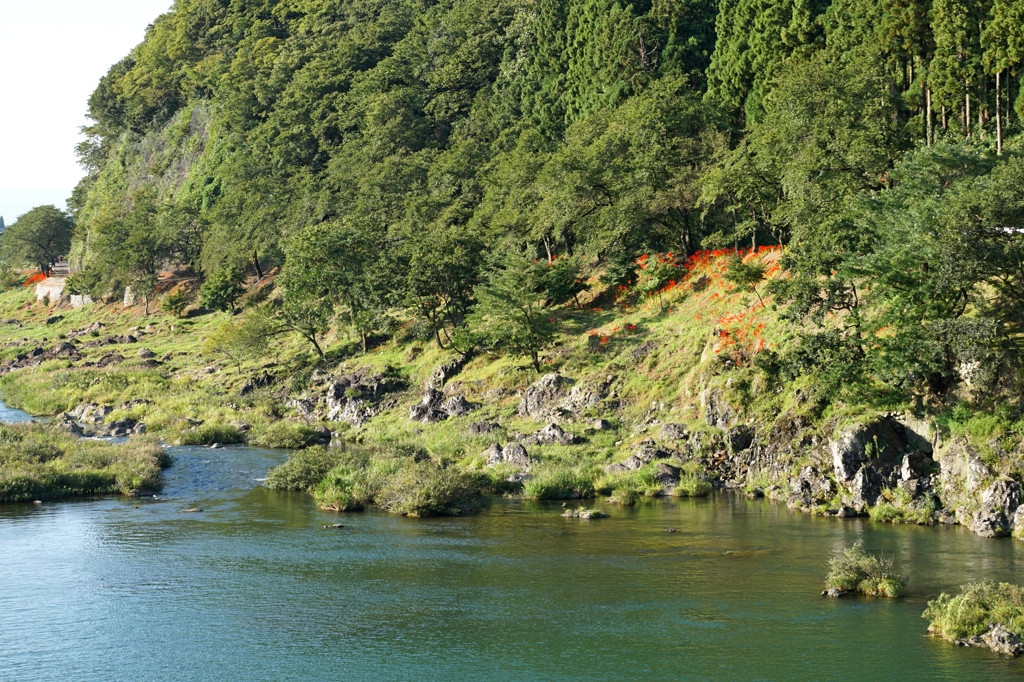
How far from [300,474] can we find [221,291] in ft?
230

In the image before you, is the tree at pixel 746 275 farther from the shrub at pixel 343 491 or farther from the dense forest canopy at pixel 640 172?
the shrub at pixel 343 491

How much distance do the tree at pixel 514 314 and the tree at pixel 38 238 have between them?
462 feet

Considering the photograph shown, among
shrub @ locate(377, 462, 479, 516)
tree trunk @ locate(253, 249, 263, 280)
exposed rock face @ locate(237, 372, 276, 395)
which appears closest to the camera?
shrub @ locate(377, 462, 479, 516)

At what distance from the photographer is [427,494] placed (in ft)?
153

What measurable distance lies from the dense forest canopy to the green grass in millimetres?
25167

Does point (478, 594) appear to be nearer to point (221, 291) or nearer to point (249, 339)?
point (249, 339)

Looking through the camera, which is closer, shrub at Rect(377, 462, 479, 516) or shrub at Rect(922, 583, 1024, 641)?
shrub at Rect(922, 583, 1024, 641)

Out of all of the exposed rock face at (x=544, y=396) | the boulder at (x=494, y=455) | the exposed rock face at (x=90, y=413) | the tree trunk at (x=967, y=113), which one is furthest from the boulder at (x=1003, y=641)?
the exposed rock face at (x=90, y=413)

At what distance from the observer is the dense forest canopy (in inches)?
1829

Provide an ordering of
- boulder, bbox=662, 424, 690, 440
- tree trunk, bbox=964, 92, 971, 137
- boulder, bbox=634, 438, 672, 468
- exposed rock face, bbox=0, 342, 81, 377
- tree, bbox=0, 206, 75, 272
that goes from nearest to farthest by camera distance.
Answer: boulder, bbox=634, 438, 672, 468
boulder, bbox=662, 424, 690, 440
tree trunk, bbox=964, 92, 971, 137
exposed rock face, bbox=0, 342, 81, 377
tree, bbox=0, 206, 75, 272

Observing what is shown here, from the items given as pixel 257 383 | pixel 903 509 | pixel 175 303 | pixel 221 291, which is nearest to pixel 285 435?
pixel 257 383

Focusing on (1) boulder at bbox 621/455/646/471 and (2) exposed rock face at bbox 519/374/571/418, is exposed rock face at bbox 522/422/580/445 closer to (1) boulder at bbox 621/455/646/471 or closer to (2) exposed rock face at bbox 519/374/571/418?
(2) exposed rock face at bbox 519/374/571/418

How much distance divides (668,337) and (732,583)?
32377mm

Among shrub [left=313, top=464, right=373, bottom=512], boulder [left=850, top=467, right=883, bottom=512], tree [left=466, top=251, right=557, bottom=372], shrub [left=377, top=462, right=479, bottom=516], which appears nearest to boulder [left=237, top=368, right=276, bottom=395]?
tree [left=466, top=251, right=557, bottom=372]
